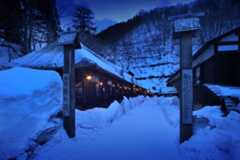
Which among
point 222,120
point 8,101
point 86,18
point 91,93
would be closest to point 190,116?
point 222,120

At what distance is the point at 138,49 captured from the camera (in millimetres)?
85625

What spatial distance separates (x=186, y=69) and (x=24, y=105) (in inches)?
190

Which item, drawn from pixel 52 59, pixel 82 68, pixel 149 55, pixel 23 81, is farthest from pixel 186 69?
pixel 149 55

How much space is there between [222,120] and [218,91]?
4.32 meters

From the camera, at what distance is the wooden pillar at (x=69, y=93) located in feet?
23.6

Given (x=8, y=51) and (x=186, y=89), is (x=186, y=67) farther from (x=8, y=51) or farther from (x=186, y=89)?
(x=8, y=51)

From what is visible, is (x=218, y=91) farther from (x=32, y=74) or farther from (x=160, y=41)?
(x=160, y=41)

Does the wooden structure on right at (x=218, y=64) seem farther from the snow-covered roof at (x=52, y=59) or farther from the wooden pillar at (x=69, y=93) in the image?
the wooden pillar at (x=69, y=93)

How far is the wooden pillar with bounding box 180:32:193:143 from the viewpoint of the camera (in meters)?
6.45

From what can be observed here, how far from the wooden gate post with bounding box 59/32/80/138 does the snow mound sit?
89 centimetres

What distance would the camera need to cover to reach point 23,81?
7.24 meters

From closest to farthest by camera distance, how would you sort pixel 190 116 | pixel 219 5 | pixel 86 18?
pixel 190 116
pixel 86 18
pixel 219 5

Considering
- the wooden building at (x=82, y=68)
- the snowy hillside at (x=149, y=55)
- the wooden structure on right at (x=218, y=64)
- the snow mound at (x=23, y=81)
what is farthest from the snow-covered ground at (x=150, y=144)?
the snowy hillside at (x=149, y=55)

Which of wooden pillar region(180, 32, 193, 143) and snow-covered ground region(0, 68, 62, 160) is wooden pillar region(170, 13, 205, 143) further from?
snow-covered ground region(0, 68, 62, 160)
